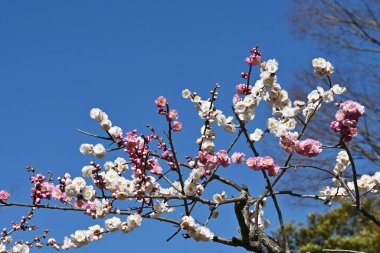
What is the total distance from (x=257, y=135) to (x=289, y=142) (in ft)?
0.55

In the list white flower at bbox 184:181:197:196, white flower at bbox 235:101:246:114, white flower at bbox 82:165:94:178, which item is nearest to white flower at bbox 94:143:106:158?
white flower at bbox 82:165:94:178

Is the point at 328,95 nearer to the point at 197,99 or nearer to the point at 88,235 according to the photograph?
the point at 197,99

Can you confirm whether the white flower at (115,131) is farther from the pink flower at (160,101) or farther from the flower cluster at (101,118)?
the pink flower at (160,101)

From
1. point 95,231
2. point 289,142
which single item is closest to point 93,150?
point 95,231

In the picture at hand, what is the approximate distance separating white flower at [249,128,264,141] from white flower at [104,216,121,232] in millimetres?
779

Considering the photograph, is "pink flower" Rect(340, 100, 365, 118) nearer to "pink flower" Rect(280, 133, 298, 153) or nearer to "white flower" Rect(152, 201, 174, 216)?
"pink flower" Rect(280, 133, 298, 153)

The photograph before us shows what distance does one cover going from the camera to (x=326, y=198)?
120 inches

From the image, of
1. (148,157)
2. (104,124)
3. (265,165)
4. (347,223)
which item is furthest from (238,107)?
(347,223)

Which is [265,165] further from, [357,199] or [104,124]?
[104,124]

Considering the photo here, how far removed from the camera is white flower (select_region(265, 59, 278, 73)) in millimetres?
2816

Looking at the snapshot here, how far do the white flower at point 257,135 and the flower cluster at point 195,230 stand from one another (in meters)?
0.54

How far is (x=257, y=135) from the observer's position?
2.83 meters

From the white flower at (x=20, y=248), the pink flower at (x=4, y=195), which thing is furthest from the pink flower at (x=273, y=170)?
the white flower at (x=20, y=248)

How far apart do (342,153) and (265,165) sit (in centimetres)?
65
